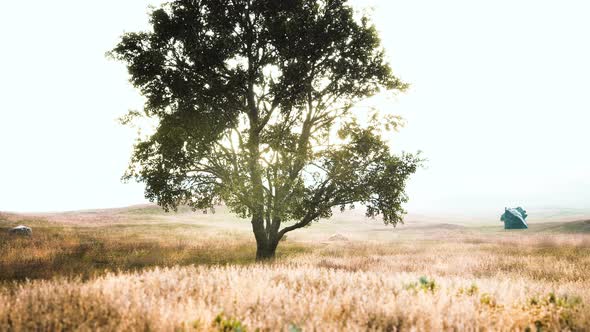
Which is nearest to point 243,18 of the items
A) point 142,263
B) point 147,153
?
point 147,153

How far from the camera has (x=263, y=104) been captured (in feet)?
45.9

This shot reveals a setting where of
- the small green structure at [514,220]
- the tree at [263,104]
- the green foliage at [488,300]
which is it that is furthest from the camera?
the small green structure at [514,220]

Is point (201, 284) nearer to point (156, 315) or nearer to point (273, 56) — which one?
point (156, 315)

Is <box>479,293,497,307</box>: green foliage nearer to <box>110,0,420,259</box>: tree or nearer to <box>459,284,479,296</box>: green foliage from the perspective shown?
<box>459,284,479,296</box>: green foliage

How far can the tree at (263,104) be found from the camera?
12.2 meters

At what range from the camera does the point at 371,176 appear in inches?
516

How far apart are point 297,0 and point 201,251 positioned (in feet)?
41.6

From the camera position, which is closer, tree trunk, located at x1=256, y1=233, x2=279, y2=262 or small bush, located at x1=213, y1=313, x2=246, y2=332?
small bush, located at x1=213, y1=313, x2=246, y2=332

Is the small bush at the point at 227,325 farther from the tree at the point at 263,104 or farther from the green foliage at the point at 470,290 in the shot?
the tree at the point at 263,104

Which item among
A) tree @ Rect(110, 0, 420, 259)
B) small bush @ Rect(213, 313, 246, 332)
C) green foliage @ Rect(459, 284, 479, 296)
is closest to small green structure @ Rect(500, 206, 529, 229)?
tree @ Rect(110, 0, 420, 259)

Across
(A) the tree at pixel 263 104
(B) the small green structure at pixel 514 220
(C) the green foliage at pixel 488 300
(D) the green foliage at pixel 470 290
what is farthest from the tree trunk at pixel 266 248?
(B) the small green structure at pixel 514 220

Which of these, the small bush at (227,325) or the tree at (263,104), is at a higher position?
the tree at (263,104)

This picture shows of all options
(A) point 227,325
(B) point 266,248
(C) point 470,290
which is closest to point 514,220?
(B) point 266,248

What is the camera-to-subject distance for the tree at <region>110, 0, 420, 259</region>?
12203 mm
